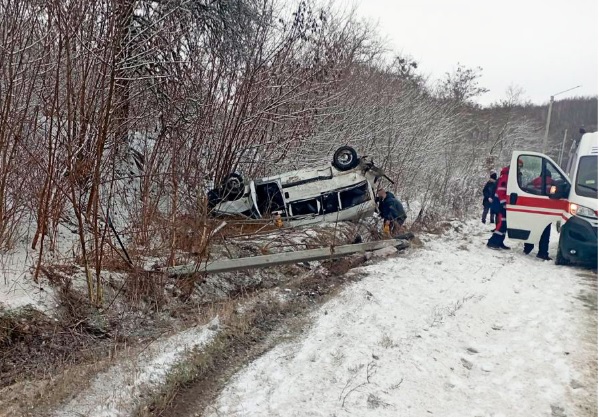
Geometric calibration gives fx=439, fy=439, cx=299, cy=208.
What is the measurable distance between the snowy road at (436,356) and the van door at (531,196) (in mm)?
1576

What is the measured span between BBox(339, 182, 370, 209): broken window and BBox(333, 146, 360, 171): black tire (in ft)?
1.48

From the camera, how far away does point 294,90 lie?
9211mm

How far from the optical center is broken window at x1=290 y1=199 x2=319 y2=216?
831cm

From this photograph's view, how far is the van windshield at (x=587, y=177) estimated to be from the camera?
6707 millimetres

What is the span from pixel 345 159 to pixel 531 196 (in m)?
3.33

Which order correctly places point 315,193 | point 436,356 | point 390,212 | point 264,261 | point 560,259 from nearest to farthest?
point 436,356 < point 264,261 < point 560,259 < point 315,193 < point 390,212

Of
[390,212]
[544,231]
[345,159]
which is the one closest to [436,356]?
[544,231]

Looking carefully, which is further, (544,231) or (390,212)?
(390,212)

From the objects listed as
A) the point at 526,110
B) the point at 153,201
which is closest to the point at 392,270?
the point at 153,201

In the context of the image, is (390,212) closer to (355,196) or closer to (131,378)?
(355,196)

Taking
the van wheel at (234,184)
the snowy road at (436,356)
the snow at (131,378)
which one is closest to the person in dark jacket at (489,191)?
the snowy road at (436,356)

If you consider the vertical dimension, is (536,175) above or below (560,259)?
above

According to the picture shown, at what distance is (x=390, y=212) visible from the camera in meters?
9.23

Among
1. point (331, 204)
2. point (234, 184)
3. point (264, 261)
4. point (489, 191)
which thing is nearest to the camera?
point (264, 261)
